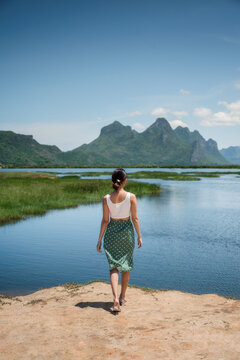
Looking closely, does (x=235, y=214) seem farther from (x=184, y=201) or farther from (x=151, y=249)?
(x=151, y=249)

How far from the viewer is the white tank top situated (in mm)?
7223

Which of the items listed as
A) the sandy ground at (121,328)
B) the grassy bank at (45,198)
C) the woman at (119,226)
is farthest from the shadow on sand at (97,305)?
the grassy bank at (45,198)

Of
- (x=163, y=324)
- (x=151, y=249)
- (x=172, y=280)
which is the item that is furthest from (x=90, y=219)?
(x=163, y=324)

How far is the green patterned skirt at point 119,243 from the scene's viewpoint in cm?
729

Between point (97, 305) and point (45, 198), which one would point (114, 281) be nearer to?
point (97, 305)

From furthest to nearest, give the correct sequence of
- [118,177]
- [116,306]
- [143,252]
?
[143,252] → [118,177] → [116,306]

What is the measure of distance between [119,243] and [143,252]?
372 inches

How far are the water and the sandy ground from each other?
3286 millimetres

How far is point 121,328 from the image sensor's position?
6258 mm

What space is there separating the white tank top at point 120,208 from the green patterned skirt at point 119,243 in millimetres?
145

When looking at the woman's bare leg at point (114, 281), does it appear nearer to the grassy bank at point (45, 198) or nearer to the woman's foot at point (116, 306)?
the woman's foot at point (116, 306)

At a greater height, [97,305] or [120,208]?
[120,208]

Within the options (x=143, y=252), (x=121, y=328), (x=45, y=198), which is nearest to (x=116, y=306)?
(x=121, y=328)

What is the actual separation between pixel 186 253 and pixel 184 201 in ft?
70.6
